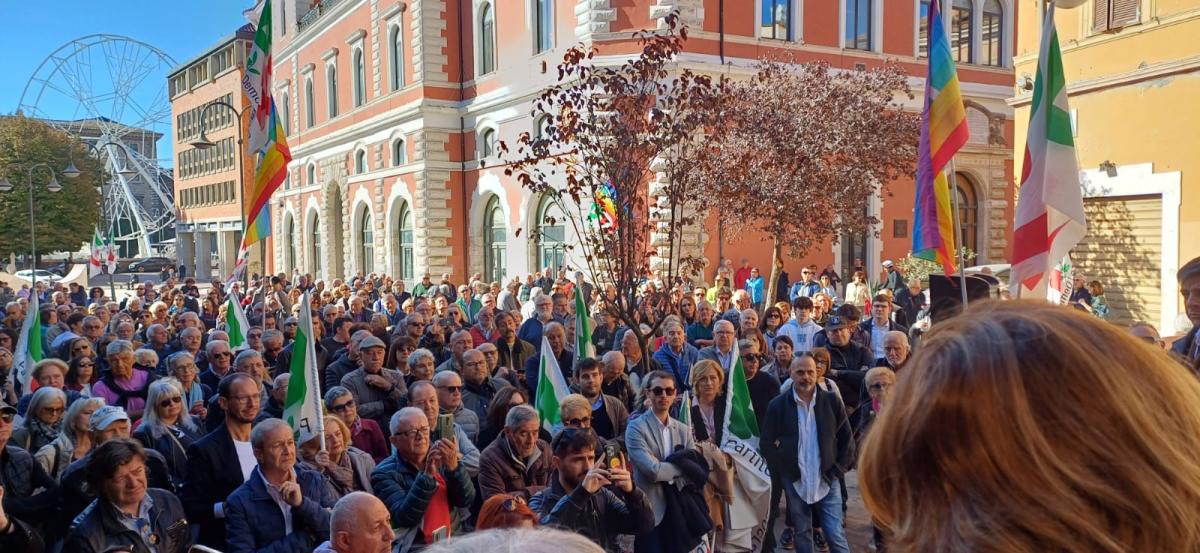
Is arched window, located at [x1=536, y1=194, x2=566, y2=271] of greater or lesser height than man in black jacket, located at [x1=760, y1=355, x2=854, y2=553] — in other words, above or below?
above

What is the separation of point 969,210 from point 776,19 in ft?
28.5

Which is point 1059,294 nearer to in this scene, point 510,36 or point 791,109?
point 791,109

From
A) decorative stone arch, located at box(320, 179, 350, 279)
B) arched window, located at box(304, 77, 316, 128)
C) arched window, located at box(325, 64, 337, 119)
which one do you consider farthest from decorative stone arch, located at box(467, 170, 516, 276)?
arched window, located at box(304, 77, 316, 128)

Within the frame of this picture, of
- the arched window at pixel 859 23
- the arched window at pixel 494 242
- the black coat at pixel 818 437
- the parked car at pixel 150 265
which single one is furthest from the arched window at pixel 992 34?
the parked car at pixel 150 265

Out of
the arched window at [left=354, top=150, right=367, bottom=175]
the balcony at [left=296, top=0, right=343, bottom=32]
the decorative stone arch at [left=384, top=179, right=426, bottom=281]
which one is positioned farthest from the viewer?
the balcony at [left=296, top=0, right=343, bottom=32]

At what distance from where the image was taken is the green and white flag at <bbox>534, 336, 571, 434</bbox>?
682cm

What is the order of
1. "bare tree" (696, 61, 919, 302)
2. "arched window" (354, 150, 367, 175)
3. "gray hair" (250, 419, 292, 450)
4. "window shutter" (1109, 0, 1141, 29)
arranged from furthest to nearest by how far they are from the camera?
"arched window" (354, 150, 367, 175), "bare tree" (696, 61, 919, 302), "window shutter" (1109, 0, 1141, 29), "gray hair" (250, 419, 292, 450)

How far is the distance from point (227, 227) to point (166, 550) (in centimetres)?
5980

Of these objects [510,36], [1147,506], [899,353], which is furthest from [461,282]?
[1147,506]

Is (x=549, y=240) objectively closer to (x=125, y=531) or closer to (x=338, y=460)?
(x=338, y=460)

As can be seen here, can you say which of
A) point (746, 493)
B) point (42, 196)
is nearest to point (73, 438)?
point (746, 493)

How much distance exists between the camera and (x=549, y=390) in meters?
6.91

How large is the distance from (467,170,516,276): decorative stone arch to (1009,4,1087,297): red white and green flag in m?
20.8

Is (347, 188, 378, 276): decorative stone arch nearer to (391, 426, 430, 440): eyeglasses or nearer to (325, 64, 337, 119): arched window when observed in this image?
(325, 64, 337, 119): arched window
